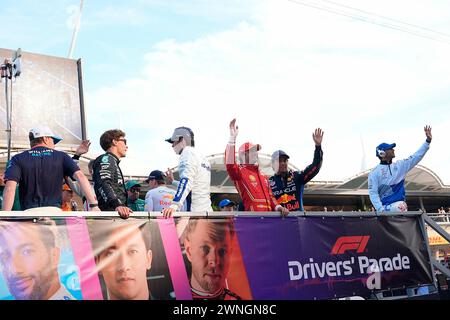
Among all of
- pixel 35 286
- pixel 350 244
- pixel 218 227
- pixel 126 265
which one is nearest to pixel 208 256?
pixel 218 227

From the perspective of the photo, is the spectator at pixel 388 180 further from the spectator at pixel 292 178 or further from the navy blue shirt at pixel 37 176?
the navy blue shirt at pixel 37 176

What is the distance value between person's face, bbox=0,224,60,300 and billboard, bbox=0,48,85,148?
26.9 m

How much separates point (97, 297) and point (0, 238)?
0.92m

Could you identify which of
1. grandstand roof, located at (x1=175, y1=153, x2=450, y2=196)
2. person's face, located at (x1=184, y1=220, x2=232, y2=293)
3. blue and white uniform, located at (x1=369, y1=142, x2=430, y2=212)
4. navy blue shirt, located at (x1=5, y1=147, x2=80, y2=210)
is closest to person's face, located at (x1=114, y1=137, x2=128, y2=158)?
navy blue shirt, located at (x1=5, y1=147, x2=80, y2=210)

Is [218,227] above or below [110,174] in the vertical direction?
below

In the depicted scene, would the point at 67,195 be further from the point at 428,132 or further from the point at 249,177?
the point at 428,132

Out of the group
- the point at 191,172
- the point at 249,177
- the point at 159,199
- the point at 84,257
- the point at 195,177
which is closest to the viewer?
the point at 84,257

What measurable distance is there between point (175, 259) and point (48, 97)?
97.0 ft

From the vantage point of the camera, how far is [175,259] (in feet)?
15.1

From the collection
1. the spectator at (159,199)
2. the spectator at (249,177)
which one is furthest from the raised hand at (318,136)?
the spectator at (159,199)

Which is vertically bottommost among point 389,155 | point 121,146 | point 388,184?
point 388,184

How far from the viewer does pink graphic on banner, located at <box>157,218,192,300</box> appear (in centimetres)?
453

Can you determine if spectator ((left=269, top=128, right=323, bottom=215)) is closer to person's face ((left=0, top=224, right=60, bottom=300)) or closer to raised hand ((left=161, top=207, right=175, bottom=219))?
raised hand ((left=161, top=207, right=175, bottom=219))
